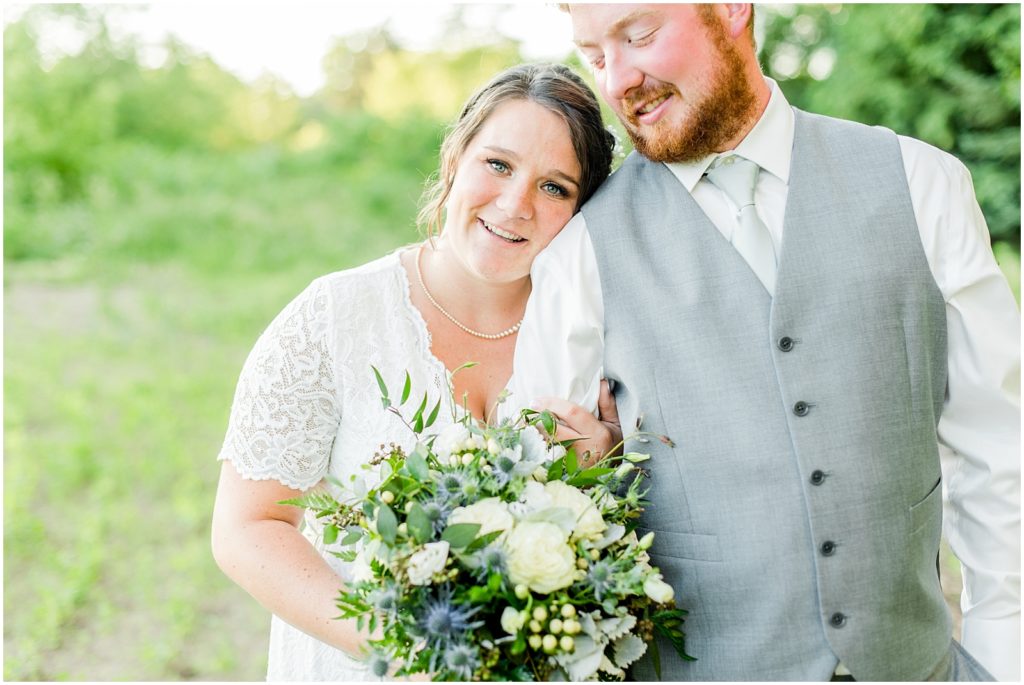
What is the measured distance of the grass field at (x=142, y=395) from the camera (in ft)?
14.7

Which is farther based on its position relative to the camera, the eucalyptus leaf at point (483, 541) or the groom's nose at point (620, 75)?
the groom's nose at point (620, 75)

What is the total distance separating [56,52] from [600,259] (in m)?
13.6

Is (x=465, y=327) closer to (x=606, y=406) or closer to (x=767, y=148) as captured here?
(x=606, y=406)

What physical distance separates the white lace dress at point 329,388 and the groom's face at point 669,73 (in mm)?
672

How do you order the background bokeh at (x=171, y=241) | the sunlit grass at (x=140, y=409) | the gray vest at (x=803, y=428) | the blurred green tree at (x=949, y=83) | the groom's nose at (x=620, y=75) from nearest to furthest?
1. the gray vest at (x=803, y=428)
2. the groom's nose at (x=620, y=75)
3. the sunlit grass at (x=140, y=409)
4. the background bokeh at (x=171, y=241)
5. the blurred green tree at (x=949, y=83)

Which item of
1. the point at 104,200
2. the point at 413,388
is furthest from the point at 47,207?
the point at 413,388

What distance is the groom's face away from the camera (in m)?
1.80

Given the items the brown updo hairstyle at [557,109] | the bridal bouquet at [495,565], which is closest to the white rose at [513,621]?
the bridal bouquet at [495,565]

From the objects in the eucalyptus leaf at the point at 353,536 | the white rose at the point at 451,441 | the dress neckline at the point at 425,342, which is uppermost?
the dress neckline at the point at 425,342

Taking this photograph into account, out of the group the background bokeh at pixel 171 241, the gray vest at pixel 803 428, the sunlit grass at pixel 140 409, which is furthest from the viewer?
the background bokeh at pixel 171 241

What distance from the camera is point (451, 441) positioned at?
1.64m

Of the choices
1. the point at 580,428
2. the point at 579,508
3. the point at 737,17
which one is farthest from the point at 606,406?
the point at 737,17

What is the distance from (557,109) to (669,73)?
0.34 meters

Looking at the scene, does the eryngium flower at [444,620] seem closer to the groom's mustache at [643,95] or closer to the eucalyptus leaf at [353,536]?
Answer: the eucalyptus leaf at [353,536]
